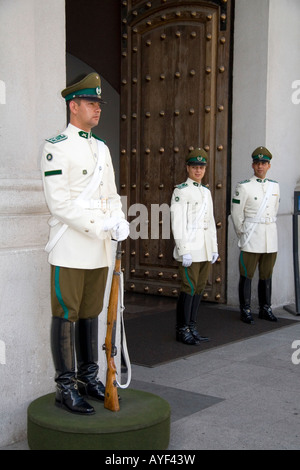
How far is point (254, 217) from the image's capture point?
279 inches

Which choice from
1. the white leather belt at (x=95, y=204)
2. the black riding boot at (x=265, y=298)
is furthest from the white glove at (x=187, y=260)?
the white leather belt at (x=95, y=204)

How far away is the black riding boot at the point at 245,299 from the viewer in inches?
279

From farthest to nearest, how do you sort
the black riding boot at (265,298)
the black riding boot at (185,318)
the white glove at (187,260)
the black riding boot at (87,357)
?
the black riding boot at (265,298) → the black riding boot at (185,318) → the white glove at (187,260) → the black riding boot at (87,357)

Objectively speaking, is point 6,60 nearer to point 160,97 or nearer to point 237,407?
point 237,407

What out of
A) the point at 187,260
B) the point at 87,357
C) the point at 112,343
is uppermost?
the point at 187,260

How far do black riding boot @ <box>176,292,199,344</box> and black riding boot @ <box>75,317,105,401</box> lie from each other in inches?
92.3

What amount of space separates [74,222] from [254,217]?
3933 mm

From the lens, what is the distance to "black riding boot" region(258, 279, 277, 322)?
728 centimetres

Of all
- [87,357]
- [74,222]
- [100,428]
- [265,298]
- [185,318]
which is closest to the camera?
[100,428]

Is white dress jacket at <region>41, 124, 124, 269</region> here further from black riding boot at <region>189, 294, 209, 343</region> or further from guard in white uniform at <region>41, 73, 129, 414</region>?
black riding boot at <region>189, 294, 209, 343</region>

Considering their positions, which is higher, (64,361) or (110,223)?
(110,223)

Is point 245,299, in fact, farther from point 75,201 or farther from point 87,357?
point 75,201

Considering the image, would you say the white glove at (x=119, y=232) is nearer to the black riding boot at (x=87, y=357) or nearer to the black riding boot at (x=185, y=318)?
the black riding boot at (x=87, y=357)

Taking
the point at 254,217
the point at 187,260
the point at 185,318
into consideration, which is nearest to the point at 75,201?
the point at 187,260
